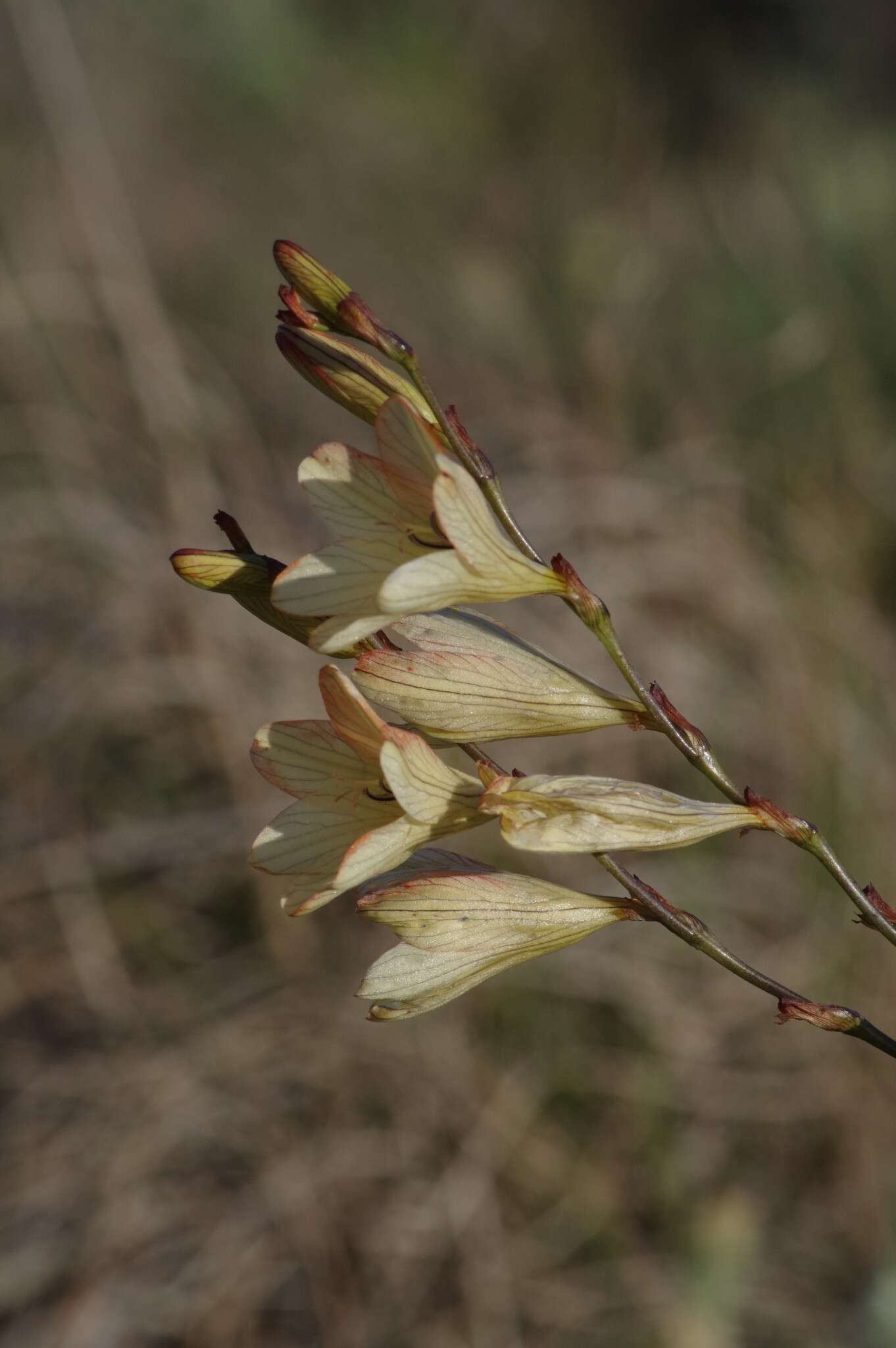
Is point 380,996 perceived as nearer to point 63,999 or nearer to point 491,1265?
point 491,1265

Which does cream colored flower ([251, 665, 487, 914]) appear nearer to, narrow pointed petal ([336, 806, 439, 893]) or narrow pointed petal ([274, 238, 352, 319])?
narrow pointed petal ([336, 806, 439, 893])

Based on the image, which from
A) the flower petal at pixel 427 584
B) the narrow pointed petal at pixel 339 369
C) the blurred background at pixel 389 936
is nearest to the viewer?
the flower petal at pixel 427 584

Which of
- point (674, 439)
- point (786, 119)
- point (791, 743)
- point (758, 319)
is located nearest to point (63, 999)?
point (791, 743)

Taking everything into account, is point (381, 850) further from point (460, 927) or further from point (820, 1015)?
point (820, 1015)

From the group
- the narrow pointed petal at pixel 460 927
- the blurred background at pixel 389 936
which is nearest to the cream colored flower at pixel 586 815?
the narrow pointed petal at pixel 460 927

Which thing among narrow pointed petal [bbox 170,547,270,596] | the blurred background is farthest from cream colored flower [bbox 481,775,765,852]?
the blurred background

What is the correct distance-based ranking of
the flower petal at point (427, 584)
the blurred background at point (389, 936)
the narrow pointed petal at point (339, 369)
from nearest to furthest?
the flower petal at point (427, 584) → the narrow pointed petal at point (339, 369) → the blurred background at point (389, 936)

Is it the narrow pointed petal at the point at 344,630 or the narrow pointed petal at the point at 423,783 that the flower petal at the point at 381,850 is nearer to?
the narrow pointed petal at the point at 423,783
